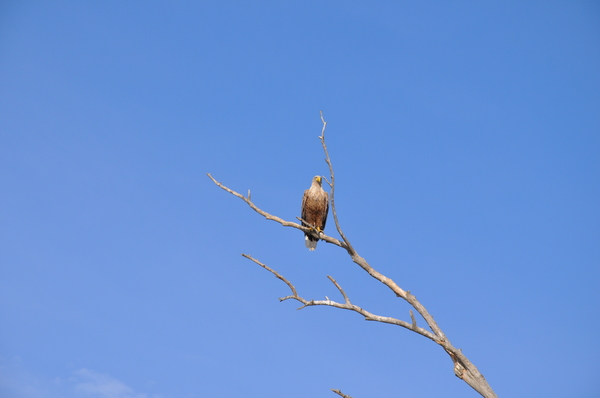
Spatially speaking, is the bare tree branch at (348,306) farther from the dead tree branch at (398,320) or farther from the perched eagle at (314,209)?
the perched eagle at (314,209)

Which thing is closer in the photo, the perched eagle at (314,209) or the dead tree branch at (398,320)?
the dead tree branch at (398,320)

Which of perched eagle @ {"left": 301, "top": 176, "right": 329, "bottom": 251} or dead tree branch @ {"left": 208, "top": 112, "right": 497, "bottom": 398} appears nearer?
dead tree branch @ {"left": 208, "top": 112, "right": 497, "bottom": 398}

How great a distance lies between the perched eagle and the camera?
12.0 metres

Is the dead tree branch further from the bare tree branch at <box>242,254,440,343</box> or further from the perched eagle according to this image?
the perched eagle

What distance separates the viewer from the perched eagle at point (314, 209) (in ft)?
39.4

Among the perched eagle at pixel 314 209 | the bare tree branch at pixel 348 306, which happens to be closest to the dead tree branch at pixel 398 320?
the bare tree branch at pixel 348 306

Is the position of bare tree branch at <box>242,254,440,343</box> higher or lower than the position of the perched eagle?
lower

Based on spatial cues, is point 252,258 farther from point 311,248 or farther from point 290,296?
point 311,248

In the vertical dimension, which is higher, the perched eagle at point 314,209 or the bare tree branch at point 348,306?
the perched eagle at point 314,209

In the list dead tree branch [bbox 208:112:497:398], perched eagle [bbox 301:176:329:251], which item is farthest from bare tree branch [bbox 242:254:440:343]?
perched eagle [bbox 301:176:329:251]

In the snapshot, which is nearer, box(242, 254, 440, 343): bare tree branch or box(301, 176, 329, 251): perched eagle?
box(242, 254, 440, 343): bare tree branch

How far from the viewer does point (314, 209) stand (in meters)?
12.0

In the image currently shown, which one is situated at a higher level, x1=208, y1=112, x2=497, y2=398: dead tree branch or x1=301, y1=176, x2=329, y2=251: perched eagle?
x1=301, y1=176, x2=329, y2=251: perched eagle

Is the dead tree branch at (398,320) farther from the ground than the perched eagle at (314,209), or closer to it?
closer to it
